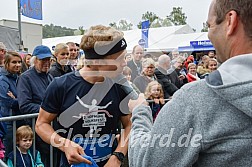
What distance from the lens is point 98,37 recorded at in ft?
6.70

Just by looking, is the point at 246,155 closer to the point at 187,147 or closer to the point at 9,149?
the point at 187,147

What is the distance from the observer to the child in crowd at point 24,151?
3547mm

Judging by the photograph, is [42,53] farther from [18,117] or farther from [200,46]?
[200,46]

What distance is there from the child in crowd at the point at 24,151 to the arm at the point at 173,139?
2.66 meters

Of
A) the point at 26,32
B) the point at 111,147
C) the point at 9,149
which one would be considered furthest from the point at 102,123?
the point at 26,32

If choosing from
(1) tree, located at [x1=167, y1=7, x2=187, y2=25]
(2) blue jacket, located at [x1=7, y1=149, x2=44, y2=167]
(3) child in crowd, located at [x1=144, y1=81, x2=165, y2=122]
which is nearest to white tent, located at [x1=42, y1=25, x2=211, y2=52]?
(3) child in crowd, located at [x1=144, y1=81, x2=165, y2=122]

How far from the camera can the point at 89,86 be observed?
214cm

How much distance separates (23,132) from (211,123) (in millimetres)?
2881

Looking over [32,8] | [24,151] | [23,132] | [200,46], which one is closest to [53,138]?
[23,132]

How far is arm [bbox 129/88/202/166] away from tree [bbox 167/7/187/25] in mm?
66255

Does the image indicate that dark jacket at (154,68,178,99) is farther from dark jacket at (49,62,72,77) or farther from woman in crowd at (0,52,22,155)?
woman in crowd at (0,52,22,155)

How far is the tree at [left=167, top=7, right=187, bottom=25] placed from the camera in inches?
2594

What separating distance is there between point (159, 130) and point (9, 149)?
10.1 ft

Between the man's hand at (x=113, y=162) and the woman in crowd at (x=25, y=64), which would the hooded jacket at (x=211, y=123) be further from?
the woman in crowd at (x=25, y=64)
